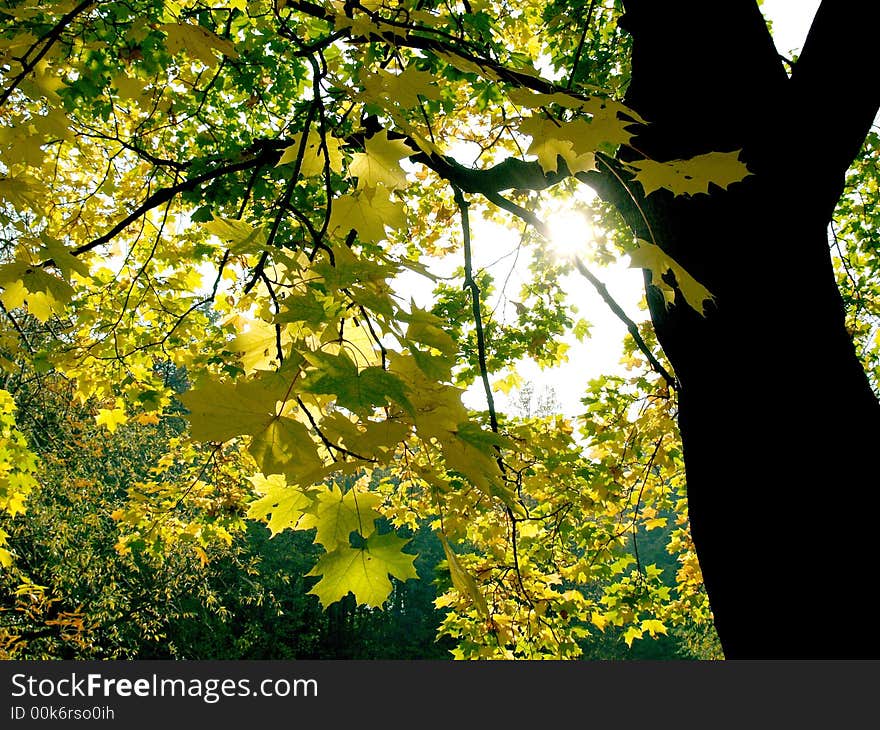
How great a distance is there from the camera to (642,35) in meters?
2.15

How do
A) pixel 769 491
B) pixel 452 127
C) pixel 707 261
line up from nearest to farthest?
pixel 769 491 → pixel 707 261 → pixel 452 127

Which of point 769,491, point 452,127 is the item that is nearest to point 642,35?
point 769,491

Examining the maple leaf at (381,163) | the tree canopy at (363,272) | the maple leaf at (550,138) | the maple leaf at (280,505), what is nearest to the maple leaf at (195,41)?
the tree canopy at (363,272)

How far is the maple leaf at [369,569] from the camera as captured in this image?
114 centimetres

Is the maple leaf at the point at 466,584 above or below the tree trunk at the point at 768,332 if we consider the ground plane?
below

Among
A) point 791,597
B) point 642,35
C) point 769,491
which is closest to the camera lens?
point 791,597

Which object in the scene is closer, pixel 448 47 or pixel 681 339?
pixel 448 47

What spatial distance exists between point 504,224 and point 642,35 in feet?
17.4

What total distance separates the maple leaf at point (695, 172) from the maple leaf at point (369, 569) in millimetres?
993

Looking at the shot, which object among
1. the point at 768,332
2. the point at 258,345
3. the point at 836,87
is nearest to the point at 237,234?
the point at 258,345

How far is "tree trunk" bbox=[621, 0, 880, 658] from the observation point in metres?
1.46

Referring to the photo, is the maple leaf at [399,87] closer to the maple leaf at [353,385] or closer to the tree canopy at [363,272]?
the tree canopy at [363,272]

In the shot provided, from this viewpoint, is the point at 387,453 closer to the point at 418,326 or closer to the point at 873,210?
the point at 418,326

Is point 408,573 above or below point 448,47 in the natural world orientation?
below
